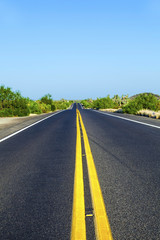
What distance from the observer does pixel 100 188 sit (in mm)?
3828

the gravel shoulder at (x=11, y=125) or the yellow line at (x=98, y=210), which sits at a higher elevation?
the gravel shoulder at (x=11, y=125)

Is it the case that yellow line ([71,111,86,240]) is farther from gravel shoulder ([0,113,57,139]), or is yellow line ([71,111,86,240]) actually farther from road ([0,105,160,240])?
gravel shoulder ([0,113,57,139])

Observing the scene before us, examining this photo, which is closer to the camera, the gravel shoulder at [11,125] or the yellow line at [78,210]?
the yellow line at [78,210]

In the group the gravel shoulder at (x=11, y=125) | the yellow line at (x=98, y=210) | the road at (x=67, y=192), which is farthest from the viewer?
the gravel shoulder at (x=11, y=125)

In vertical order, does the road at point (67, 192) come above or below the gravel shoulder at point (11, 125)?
below

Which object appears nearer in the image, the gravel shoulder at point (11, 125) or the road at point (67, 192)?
the road at point (67, 192)

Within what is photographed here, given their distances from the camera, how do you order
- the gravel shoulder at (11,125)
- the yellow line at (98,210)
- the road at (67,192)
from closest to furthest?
the yellow line at (98,210) < the road at (67,192) < the gravel shoulder at (11,125)

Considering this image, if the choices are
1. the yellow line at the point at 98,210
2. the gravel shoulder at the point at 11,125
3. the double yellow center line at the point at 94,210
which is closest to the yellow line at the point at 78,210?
the double yellow center line at the point at 94,210

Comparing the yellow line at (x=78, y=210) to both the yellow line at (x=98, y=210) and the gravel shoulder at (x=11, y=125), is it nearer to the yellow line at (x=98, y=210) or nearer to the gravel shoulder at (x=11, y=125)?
the yellow line at (x=98, y=210)

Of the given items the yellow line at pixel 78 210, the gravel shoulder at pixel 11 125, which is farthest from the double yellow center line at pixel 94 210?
the gravel shoulder at pixel 11 125

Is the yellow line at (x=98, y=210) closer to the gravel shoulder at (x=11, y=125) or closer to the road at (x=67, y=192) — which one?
the road at (x=67, y=192)

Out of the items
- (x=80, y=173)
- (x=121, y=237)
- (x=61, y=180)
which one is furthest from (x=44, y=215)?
(x=80, y=173)

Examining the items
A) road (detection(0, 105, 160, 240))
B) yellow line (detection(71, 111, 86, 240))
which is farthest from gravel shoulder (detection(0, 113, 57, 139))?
yellow line (detection(71, 111, 86, 240))

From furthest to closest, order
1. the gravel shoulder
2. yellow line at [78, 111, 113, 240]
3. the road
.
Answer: the gravel shoulder < the road < yellow line at [78, 111, 113, 240]
